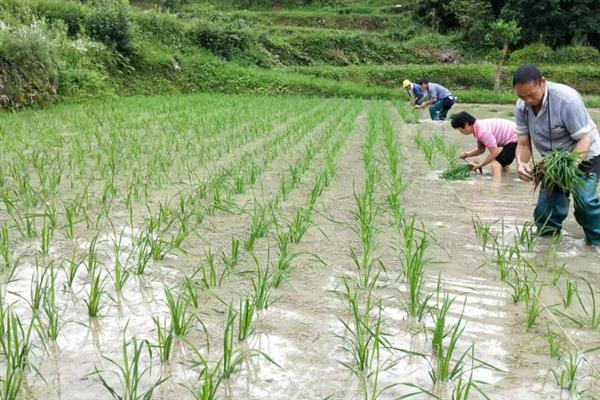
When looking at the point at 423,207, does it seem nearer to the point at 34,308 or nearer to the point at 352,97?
the point at 34,308

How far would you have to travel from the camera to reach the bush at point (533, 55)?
26188mm

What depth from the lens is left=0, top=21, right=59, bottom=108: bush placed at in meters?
9.99

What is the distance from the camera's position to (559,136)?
11.4 ft

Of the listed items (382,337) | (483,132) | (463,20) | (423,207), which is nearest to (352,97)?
(463,20)

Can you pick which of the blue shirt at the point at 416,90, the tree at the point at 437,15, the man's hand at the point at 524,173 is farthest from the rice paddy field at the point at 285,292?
the tree at the point at 437,15

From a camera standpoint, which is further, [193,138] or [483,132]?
[193,138]

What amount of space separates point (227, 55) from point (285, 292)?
65.4ft

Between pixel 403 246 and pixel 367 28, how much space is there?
32.1 meters

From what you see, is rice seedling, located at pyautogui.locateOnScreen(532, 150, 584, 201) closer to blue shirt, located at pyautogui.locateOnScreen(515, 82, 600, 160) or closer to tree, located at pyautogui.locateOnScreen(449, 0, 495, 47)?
blue shirt, located at pyautogui.locateOnScreen(515, 82, 600, 160)

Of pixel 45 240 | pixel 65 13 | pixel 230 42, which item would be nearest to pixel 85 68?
pixel 65 13

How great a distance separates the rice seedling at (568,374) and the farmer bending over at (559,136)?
4.87ft

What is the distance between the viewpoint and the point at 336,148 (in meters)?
6.68

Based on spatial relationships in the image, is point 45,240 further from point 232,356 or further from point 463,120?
point 463,120

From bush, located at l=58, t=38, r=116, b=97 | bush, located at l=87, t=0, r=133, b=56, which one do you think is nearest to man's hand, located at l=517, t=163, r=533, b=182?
bush, located at l=58, t=38, r=116, b=97
